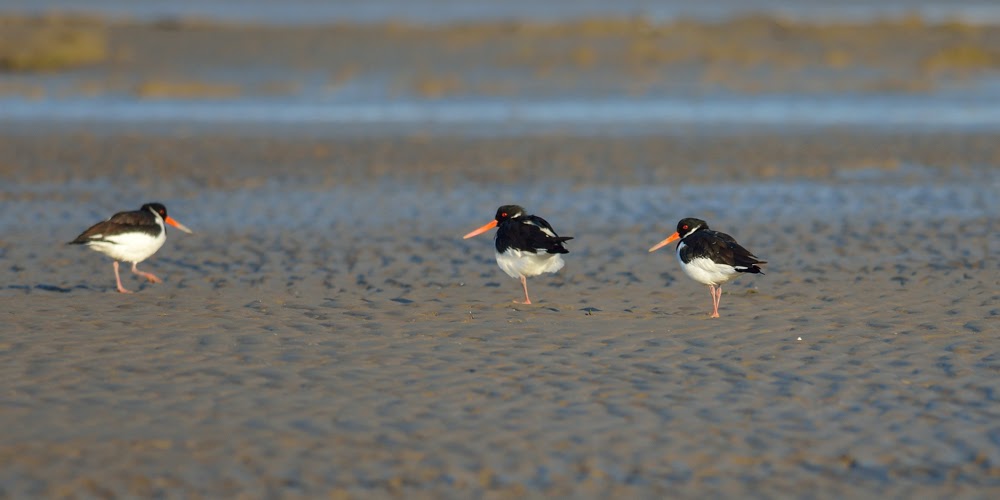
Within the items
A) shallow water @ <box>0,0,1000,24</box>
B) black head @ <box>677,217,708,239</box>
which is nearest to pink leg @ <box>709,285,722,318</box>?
black head @ <box>677,217,708,239</box>

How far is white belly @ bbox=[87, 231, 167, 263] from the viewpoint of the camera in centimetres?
1236

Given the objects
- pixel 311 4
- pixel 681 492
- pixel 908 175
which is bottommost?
pixel 681 492

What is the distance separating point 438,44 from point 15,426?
39.2 metres

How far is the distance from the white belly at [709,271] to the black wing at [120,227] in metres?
4.97

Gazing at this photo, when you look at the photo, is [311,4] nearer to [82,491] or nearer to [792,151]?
[792,151]

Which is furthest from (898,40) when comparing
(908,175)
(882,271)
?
(882,271)

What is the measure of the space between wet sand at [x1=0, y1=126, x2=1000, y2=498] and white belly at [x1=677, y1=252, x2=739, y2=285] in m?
0.35

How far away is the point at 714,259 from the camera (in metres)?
10.8

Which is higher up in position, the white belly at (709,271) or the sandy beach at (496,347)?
the white belly at (709,271)

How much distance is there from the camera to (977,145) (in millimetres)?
24031

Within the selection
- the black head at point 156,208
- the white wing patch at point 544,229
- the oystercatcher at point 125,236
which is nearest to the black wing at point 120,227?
the oystercatcher at point 125,236

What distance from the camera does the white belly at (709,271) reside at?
35.6 feet

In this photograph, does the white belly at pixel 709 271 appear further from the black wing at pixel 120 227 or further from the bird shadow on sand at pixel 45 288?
the bird shadow on sand at pixel 45 288

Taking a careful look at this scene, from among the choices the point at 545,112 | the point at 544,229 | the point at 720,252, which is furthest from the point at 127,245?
the point at 545,112
